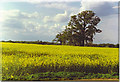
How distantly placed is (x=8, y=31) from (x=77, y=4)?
2776mm

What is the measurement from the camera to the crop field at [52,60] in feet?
17.9

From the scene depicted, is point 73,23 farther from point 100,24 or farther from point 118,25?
point 118,25

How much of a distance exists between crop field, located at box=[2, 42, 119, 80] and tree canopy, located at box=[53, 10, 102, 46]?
0.27 metres

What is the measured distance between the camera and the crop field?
5441 mm

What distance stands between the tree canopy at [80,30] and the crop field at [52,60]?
0.90ft

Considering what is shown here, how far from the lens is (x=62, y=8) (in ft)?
20.5

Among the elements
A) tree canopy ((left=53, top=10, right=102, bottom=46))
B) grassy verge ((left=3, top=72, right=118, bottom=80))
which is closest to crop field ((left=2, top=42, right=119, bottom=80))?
grassy verge ((left=3, top=72, right=118, bottom=80))

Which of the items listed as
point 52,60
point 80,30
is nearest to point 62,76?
point 52,60

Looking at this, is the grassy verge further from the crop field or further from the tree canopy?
the tree canopy

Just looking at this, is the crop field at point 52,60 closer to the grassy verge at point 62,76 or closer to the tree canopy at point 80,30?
the grassy verge at point 62,76

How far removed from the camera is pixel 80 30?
662 centimetres

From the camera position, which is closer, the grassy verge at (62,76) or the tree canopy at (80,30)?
the grassy verge at (62,76)

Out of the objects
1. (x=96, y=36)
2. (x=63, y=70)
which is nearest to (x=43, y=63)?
(x=63, y=70)

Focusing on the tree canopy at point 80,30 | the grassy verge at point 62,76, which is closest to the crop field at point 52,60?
the grassy verge at point 62,76
